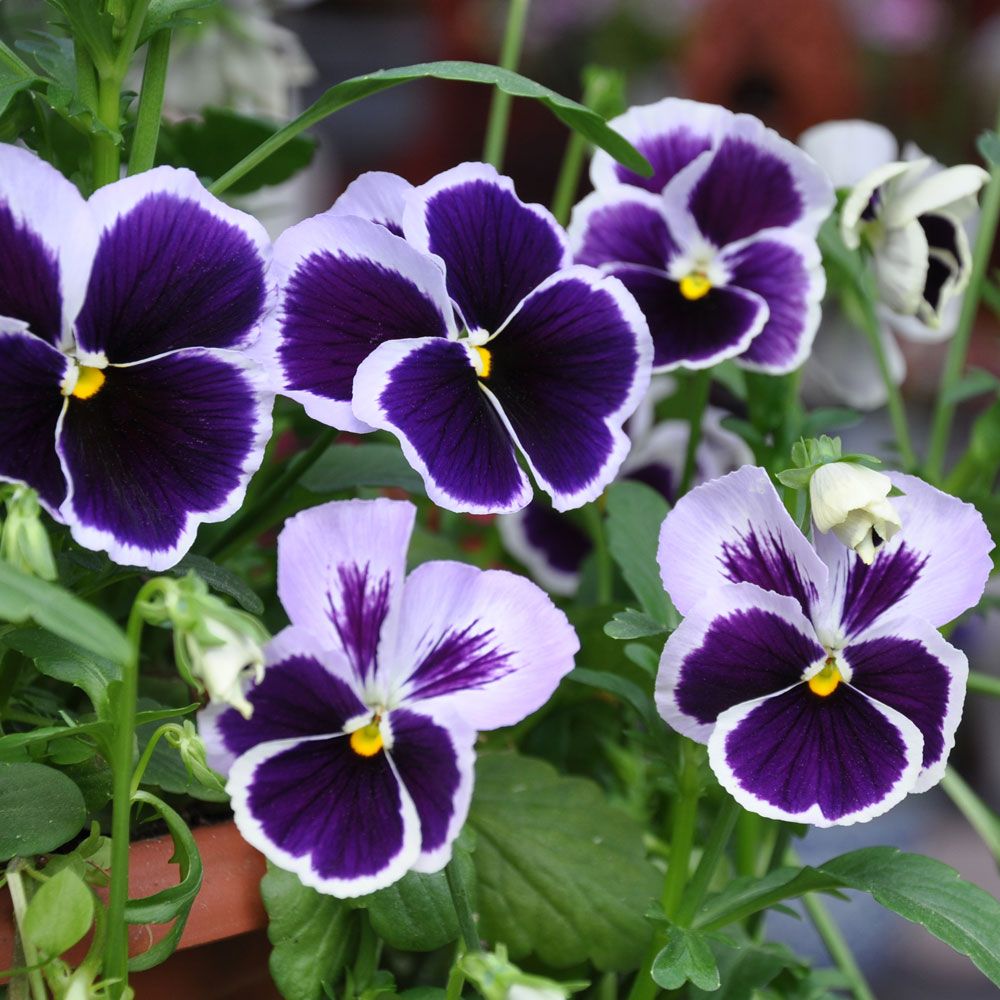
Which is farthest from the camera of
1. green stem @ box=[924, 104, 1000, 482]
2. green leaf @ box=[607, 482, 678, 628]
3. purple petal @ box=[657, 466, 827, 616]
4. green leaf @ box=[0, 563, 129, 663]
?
green stem @ box=[924, 104, 1000, 482]

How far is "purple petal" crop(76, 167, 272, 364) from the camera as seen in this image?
1.17ft

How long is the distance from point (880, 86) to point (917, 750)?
8.98ft

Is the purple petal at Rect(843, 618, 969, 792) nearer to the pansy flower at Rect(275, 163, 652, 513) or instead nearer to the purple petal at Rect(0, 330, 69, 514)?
the pansy flower at Rect(275, 163, 652, 513)

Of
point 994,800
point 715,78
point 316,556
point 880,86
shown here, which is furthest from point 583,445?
point 880,86

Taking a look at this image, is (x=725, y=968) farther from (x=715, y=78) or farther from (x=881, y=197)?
(x=715, y=78)

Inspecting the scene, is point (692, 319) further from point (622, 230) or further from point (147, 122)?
point (147, 122)

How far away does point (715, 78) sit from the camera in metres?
2.14

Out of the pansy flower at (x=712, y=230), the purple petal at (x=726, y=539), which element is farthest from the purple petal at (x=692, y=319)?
the purple petal at (x=726, y=539)

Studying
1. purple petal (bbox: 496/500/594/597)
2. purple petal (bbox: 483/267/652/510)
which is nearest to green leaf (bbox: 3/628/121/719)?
purple petal (bbox: 483/267/652/510)

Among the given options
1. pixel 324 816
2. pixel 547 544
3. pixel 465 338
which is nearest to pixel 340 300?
pixel 465 338

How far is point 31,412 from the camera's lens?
348mm

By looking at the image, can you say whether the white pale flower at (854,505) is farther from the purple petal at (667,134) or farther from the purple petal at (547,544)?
the purple petal at (547,544)

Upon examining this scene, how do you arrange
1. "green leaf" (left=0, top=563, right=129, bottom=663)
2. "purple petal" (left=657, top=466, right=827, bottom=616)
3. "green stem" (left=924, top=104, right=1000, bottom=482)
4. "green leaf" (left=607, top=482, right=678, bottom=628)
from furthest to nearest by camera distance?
1. "green stem" (left=924, top=104, right=1000, bottom=482)
2. "green leaf" (left=607, top=482, right=678, bottom=628)
3. "purple petal" (left=657, top=466, right=827, bottom=616)
4. "green leaf" (left=0, top=563, right=129, bottom=663)

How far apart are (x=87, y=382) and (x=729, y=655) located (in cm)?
19
